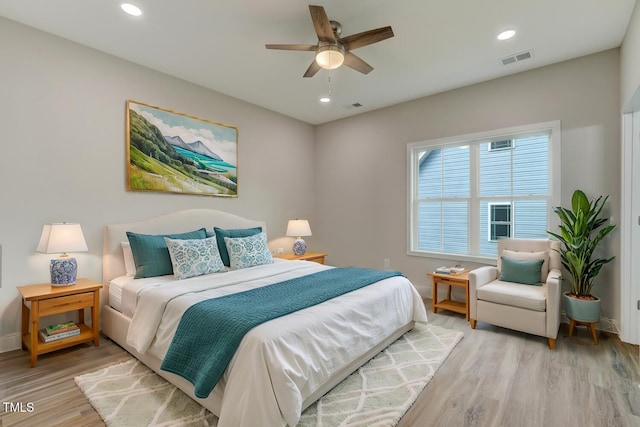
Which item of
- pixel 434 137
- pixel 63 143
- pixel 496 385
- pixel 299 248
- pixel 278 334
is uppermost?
pixel 434 137

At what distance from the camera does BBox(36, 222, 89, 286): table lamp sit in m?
2.62

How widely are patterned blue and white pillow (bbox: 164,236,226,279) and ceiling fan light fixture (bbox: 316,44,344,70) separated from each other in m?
2.13

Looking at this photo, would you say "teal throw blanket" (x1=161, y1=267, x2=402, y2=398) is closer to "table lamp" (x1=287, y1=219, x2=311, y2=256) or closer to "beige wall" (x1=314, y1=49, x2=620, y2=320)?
"table lamp" (x1=287, y1=219, x2=311, y2=256)

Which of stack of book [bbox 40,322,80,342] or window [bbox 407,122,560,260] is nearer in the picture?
stack of book [bbox 40,322,80,342]

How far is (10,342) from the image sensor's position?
2689 mm

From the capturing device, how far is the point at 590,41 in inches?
117

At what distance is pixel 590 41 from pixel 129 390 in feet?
16.4

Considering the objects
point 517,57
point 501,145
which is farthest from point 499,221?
point 517,57

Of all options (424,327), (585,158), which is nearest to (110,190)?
(424,327)

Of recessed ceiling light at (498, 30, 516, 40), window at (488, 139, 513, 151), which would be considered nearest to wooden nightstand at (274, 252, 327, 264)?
window at (488, 139, 513, 151)

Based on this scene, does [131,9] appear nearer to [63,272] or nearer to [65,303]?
[63,272]

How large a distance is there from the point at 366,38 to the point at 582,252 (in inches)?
113

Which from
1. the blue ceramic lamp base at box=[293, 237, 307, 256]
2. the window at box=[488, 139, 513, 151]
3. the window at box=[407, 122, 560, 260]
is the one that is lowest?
the blue ceramic lamp base at box=[293, 237, 307, 256]

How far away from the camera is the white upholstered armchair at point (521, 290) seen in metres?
2.83
